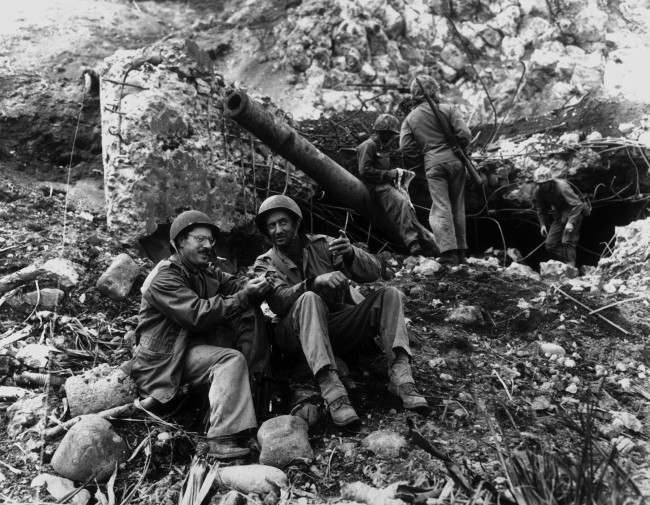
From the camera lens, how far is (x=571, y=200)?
742 cm

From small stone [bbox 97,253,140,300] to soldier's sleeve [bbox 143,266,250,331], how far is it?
130 centimetres

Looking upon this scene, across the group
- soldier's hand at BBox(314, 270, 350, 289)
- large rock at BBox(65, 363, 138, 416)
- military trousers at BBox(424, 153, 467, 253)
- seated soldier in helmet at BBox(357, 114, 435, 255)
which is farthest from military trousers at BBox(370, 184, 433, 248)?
large rock at BBox(65, 363, 138, 416)

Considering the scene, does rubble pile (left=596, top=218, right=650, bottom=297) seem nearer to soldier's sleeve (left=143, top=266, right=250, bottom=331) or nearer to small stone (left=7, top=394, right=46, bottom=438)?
soldier's sleeve (left=143, top=266, right=250, bottom=331)

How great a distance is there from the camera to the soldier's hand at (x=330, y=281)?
143 inches

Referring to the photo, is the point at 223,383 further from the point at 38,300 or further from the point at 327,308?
the point at 38,300

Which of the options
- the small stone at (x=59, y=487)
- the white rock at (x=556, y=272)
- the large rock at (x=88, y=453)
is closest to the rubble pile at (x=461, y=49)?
the white rock at (x=556, y=272)

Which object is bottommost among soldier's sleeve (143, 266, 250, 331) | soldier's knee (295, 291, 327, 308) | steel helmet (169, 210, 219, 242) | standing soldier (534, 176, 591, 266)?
standing soldier (534, 176, 591, 266)

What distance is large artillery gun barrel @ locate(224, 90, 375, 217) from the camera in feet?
→ 16.6

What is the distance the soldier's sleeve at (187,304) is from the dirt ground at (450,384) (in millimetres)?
626

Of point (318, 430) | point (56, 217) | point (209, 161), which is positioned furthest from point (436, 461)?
point (56, 217)

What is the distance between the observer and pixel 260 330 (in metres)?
3.65

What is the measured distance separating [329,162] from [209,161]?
1335 millimetres

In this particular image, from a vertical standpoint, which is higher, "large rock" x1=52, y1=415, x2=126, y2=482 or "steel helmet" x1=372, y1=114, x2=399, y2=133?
"steel helmet" x1=372, y1=114, x2=399, y2=133

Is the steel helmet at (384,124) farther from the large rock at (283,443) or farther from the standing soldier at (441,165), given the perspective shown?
the large rock at (283,443)
